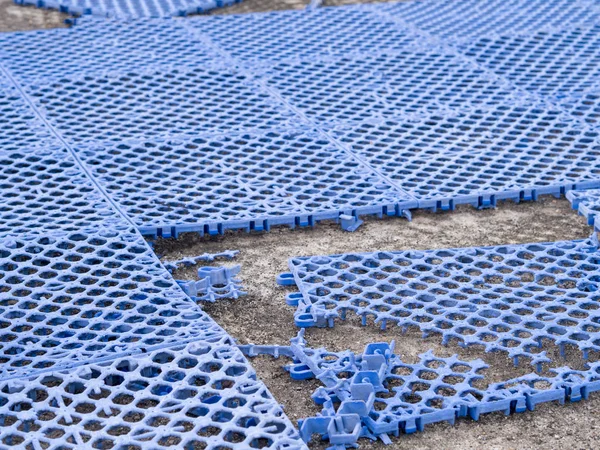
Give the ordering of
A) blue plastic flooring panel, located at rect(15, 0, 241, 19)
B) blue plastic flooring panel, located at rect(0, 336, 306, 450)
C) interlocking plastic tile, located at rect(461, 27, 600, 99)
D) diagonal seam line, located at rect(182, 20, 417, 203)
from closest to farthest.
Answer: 1. blue plastic flooring panel, located at rect(0, 336, 306, 450)
2. diagonal seam line, located at rect(182, 20, 417, 203)
3. interlocking plastic tile, located at rect(461, 27, 600, 99)
4. blue plastic flooring panel, located at rect(15, 0, 241, 19)

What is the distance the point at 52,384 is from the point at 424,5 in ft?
14.8

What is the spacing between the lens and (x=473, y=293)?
3400 millimetres

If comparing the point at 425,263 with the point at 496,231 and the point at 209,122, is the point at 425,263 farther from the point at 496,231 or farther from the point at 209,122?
the point at 209,122

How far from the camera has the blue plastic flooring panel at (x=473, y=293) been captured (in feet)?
10.4

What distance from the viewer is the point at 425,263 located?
3.58 metres

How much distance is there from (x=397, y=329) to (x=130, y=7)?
4.17 metres

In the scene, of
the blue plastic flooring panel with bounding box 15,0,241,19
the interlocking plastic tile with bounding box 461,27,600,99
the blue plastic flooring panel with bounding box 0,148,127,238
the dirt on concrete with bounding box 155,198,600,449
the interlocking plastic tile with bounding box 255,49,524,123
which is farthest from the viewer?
the blue plastic flooring panel with bounding box 15,0,241,19

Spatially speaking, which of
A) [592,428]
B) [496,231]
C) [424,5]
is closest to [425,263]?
[496,231]

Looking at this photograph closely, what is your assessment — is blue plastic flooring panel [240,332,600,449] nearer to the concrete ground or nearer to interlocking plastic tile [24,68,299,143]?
the concrete ground

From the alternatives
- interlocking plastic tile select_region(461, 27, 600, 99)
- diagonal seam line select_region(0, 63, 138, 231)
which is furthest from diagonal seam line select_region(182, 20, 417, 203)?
interlocking plastic tile select_region(461, 27, 600, 99)

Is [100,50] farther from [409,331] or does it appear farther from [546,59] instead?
[409,331]

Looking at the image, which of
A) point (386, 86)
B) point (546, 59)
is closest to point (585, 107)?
point (546, 59)

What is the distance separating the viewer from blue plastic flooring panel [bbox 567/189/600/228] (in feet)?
12.6

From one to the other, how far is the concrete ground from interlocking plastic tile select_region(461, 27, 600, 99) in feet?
4.32
